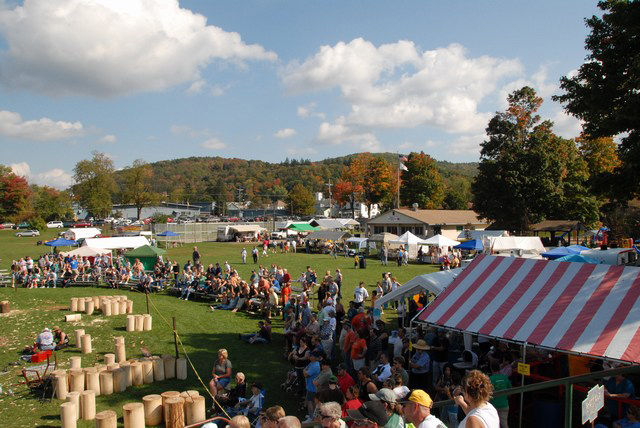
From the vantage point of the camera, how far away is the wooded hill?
479ft

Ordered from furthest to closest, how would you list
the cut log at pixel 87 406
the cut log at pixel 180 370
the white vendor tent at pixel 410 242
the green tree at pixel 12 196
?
the green tree at pixel 12 196
the white vendor tent at pixel 410 242
the cut log at pixel 180 370
the cut log at pixel 87 406

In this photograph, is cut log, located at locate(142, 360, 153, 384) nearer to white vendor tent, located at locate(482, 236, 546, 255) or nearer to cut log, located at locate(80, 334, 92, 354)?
cut log, located at locate(80, 334, 92, 354)

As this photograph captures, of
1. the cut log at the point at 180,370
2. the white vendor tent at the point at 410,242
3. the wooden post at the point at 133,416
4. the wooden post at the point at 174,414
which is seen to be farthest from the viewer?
the white vendor tent at the point at 410,242

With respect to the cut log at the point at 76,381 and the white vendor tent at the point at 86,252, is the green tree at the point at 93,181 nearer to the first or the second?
the white vendor tent at the point at 86,252

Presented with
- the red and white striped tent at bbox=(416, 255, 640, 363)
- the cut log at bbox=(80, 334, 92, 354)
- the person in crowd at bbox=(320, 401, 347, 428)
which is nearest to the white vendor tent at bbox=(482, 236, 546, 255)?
the red and white striped tent at bbox=(416, 255, 640, 363)

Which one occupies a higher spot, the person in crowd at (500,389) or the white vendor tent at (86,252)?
the white vendor tent at (86,252)

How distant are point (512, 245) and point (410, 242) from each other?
26.2 ft

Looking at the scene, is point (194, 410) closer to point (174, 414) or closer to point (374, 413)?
point (174, 414)

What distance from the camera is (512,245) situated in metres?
24.6

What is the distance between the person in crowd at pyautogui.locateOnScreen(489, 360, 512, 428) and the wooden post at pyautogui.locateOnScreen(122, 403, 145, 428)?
562cm

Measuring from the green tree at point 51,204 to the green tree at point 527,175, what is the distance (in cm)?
7348

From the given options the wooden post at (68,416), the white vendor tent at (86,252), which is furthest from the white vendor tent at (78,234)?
the wooden post at (68,416)

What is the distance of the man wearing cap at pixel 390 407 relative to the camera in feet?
14.8

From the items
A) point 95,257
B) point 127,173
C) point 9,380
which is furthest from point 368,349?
point 127,173
